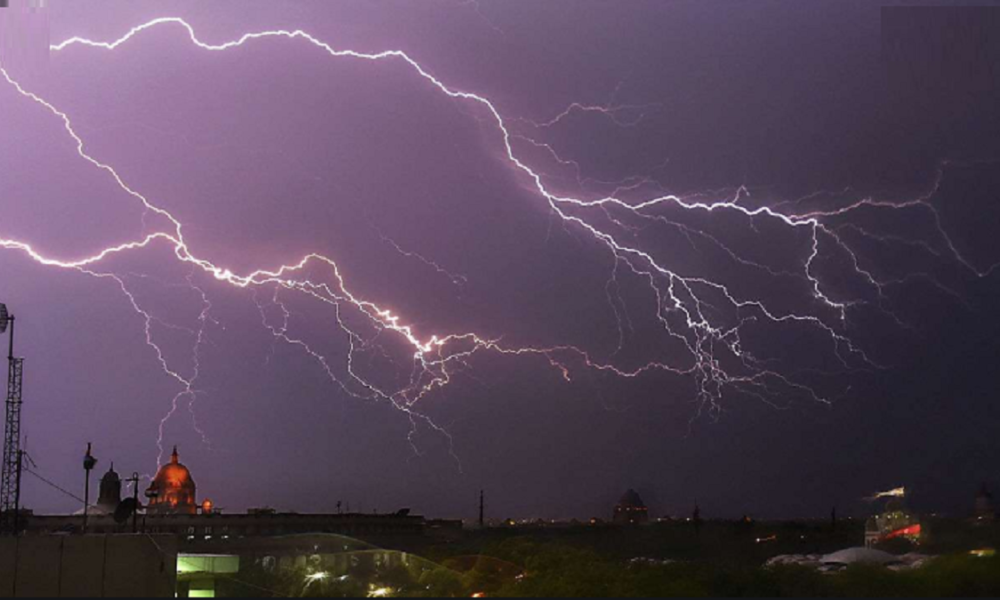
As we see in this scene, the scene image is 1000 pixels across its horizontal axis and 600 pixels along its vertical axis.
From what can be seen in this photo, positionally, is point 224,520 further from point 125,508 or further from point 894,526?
point 125,508

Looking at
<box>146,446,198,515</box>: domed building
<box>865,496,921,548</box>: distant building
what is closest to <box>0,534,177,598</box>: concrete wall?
<box>865,496,921,548</box>: distant building

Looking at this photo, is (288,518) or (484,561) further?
(288,518)

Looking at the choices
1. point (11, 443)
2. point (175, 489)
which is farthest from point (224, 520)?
point (11, 443)

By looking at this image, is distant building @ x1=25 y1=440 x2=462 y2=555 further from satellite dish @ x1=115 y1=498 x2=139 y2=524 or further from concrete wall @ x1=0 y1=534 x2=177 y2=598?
concrete wall @ x1=0 y1=534 x2=177 y2=598

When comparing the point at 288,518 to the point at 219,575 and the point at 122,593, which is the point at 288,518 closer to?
the point at 219,575

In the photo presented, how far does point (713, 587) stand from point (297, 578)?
49.1 ft

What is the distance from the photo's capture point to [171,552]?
89.6 feet

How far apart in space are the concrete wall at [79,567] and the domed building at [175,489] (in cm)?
5978

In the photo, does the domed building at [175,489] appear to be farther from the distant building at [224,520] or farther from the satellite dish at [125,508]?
the satellite dish at [125,508]

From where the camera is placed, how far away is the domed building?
85.7 m

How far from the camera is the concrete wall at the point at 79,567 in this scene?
26.1 metres

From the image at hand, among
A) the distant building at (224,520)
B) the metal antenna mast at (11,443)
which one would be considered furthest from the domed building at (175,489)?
the metal antenna mast at (11,443)

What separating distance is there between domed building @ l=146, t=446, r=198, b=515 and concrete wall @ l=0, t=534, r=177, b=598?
5978 centimetres

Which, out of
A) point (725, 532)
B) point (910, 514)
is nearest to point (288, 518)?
point (725, 532)
